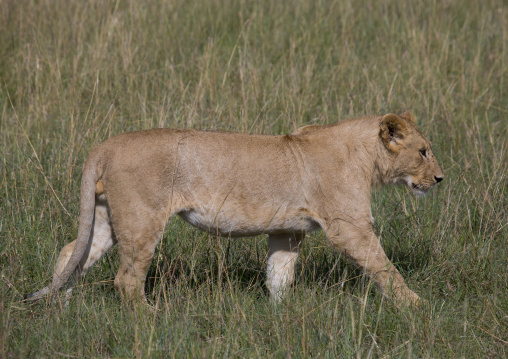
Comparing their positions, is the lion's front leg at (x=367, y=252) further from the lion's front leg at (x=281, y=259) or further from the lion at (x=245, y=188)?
the lion's front leg at (x=281, y=259)

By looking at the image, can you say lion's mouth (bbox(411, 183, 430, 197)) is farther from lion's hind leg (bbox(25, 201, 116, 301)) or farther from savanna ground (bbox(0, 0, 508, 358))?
lion's hind leg (bbox(25, 201, 116, 301))

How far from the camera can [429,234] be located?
4.66 metres

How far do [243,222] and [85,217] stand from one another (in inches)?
34.0

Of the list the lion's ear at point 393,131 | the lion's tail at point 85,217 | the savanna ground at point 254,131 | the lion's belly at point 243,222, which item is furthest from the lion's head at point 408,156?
the lion's tail at point 85,217

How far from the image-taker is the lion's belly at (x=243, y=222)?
12.3 feet

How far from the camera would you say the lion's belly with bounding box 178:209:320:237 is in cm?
376

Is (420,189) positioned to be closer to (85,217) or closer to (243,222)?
(243,222)

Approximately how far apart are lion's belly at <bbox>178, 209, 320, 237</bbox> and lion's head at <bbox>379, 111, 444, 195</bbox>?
2.14 feet

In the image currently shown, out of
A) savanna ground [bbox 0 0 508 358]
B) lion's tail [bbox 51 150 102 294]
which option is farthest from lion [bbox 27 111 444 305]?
savanna ground [bbox 0 0 508 358]

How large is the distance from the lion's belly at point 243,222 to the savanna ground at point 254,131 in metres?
0.27

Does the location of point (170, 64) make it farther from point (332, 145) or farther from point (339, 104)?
point (332, 145)

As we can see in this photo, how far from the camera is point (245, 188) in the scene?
150 inches

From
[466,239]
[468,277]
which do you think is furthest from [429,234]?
[468,277]

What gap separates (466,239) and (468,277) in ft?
1.73
